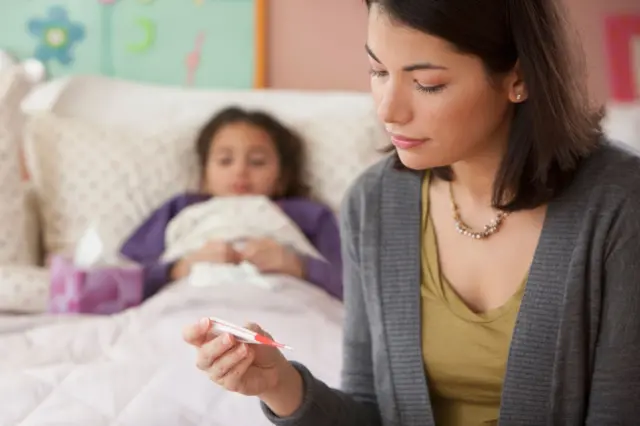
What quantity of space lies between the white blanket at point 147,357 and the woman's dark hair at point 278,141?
41cm

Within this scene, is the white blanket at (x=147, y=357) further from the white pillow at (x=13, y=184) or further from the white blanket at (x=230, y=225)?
the white pillow at (x=13, y=184)

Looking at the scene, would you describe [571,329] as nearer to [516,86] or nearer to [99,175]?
[516,86]

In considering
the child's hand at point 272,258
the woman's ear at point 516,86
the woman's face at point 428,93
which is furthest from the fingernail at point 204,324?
the child's hand at point 272,258

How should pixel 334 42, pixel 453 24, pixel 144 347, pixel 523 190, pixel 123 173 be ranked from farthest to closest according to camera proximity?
pixel 334 42 → pixel 123 173 → pixel 144 347 → pixel 523 190 → pixel 453 24

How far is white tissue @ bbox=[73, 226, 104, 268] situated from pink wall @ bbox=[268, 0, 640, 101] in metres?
0.90

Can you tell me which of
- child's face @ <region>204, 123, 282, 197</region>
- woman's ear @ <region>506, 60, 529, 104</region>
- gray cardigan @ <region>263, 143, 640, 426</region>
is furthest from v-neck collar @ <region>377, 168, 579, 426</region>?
child's face @ <region>204, 123, 282, 197</region>

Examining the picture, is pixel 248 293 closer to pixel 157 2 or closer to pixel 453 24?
pixel 453 24

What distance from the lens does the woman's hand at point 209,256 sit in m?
1.81

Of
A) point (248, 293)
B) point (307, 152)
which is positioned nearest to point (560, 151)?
point (248, 293)

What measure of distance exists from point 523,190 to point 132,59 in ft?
5.71

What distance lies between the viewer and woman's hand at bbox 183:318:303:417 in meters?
0.94

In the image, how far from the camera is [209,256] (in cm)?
182

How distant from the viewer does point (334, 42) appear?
2514 mm

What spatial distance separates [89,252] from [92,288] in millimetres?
101
